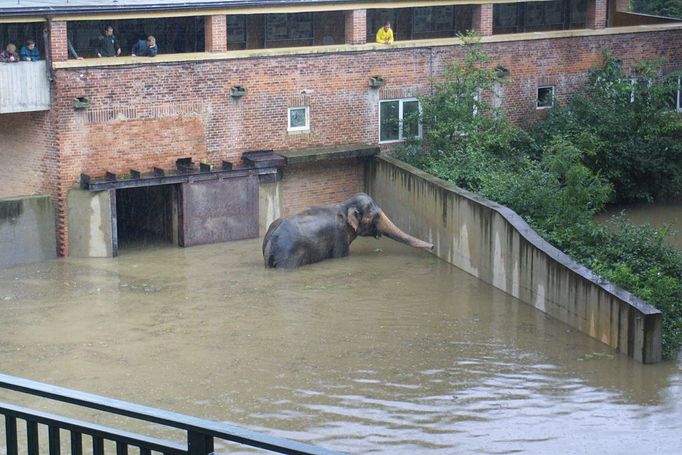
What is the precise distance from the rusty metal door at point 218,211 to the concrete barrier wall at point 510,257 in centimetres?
312

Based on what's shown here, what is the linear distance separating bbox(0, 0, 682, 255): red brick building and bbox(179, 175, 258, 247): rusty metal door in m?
0.45

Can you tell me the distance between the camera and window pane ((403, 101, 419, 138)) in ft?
87.5

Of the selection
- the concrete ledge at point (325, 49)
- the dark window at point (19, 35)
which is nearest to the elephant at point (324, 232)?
the concrete ledge at point (325, 49)

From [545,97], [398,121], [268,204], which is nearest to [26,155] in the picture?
[268,204]

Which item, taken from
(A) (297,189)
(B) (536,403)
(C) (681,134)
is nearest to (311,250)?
(A) (297,189)

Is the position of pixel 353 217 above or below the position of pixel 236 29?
below

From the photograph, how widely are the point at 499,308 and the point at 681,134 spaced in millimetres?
11059

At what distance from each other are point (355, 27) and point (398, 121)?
2.38 m

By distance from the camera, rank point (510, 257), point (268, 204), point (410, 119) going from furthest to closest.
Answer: point (410, 119) → point (268, 204) → point (510, 257)

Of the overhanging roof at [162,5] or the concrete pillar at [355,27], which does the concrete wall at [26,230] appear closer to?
the overhanging roof at [162,5]

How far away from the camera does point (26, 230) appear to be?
22.9 meters

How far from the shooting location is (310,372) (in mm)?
16234

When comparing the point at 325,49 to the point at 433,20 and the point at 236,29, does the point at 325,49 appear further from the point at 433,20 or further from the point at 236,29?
the point at 433,20

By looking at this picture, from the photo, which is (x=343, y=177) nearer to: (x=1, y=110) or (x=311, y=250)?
(x=311, y=250)
